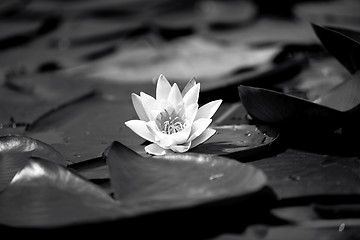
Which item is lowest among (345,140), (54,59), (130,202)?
(345,140)

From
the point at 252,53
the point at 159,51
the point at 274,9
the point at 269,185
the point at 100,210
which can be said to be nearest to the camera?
the point at 100,210

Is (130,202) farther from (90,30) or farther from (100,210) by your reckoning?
(90,30)

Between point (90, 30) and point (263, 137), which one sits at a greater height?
point (90, 30)

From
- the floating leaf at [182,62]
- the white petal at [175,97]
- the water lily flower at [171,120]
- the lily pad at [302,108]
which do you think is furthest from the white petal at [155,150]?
the floating leaf at [182,62]

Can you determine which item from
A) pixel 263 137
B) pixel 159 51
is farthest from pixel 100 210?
pixel 159 51

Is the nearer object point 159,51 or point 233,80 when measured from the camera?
point 233,80

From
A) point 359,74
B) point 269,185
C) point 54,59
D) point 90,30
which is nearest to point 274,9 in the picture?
point 90,30

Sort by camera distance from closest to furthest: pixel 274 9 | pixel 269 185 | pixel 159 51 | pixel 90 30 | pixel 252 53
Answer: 1. pixel 269 185
2. pixel 252 53
3. pixel 159 51
4. pixel 90 30
5. pixel 274 9
